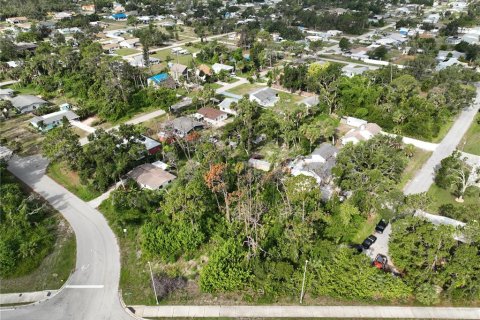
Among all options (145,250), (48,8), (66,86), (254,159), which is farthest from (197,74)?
(48,8)

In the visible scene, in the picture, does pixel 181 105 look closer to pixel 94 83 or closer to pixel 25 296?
pixel 94 83

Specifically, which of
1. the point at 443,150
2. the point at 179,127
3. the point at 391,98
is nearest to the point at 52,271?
the point at 179,127

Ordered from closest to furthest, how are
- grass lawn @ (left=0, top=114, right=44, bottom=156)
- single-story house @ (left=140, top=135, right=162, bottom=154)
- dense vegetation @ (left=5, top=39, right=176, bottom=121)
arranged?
single-story house @ (left=140, top=135, right=162, bottom=154), grass lawn @ (left=0, top=114, right=44, bottom=156), dense vegetation @ (left=5, top=39, right=176, bottom=121)

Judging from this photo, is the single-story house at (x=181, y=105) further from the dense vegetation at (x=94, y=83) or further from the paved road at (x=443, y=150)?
the paved road at (x=443, y=150)

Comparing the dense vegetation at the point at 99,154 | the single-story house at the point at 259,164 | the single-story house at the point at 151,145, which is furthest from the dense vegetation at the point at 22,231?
the single-story house at the point at 259,164

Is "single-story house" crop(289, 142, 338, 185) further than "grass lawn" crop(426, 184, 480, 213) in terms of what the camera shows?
Yes

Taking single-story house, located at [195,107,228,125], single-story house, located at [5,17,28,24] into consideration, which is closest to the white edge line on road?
single-story house, located at [195,107,228,125]

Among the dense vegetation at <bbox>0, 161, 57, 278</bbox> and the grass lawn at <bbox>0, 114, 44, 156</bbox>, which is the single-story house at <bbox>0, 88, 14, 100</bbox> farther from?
the dense vegetation at <bbox>0, 161, 57, 278</bbox>

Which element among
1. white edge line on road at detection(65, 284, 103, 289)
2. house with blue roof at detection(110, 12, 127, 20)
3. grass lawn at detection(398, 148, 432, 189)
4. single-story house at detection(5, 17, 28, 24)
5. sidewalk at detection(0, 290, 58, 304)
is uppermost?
single-story house at detection(5, 17, 28, 24)
